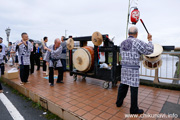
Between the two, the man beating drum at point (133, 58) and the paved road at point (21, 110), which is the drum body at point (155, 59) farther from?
the paved road at point (21, 110)

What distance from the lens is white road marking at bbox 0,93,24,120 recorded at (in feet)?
9.29

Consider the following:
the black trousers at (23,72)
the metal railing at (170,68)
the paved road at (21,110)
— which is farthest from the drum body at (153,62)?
the black trousers at (23,72)

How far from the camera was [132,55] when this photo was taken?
242 centimetres

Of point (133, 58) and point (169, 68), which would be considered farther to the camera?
point (169, 68)

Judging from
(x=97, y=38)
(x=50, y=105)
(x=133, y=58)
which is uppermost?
(x=97, y=38)

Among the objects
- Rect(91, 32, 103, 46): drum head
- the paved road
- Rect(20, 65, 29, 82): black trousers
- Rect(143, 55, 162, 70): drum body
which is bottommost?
the paved road

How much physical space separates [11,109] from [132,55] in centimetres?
326

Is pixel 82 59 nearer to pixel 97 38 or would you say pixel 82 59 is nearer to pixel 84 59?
pixel 84 59

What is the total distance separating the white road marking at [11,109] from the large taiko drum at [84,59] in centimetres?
236

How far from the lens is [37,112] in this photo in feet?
10.1

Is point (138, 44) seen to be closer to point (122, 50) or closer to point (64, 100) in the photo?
point (122, 50)

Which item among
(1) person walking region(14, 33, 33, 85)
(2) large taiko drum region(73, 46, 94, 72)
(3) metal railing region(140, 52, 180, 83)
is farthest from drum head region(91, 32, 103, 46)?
(1) person walking region(14, 33, 33, 85)

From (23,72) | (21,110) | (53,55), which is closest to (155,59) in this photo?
(53,55)

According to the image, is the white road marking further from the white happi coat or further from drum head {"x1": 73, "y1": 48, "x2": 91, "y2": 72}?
drum head {"x1": 73, "y1": 48, "x2": 91, "y2": 72}
